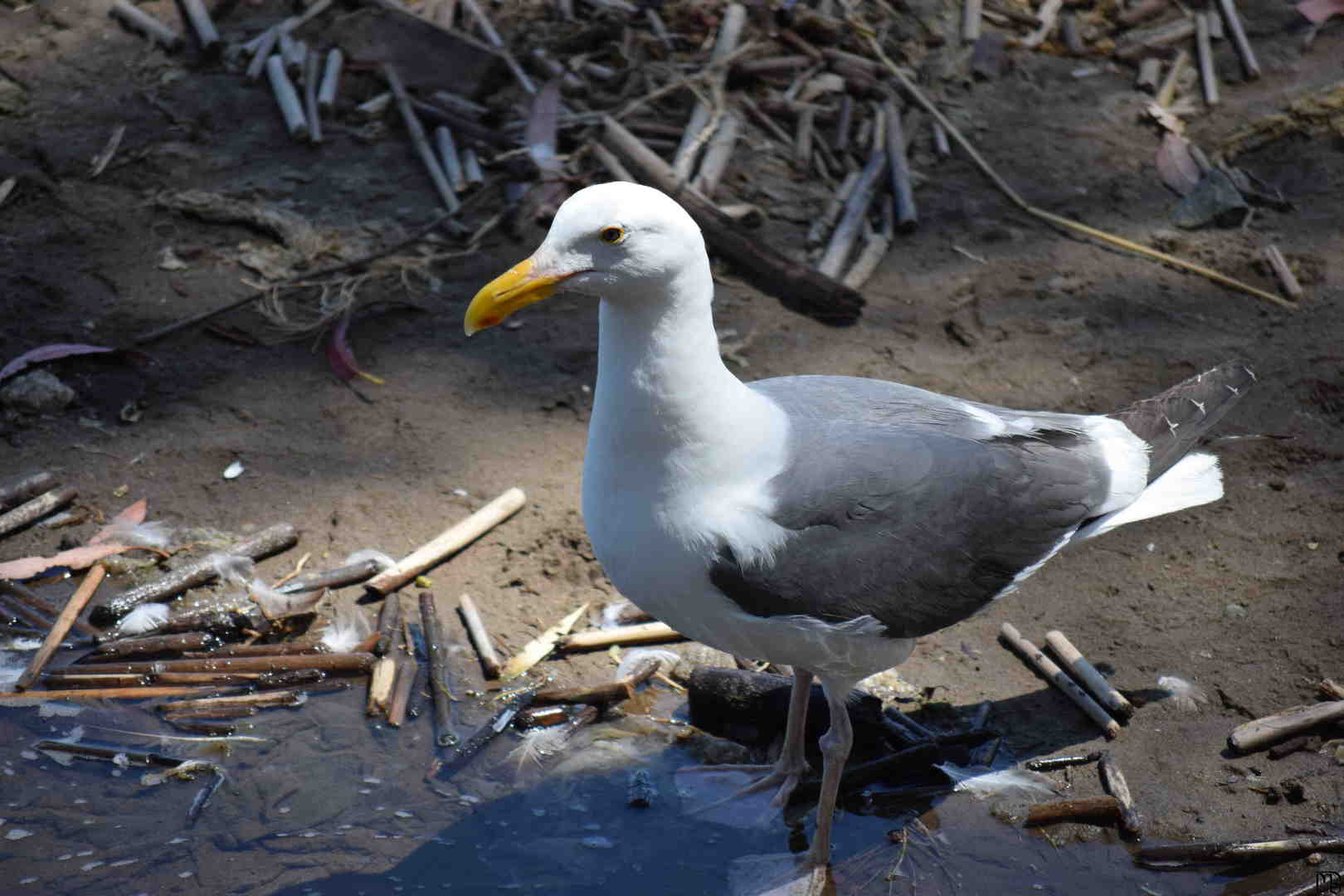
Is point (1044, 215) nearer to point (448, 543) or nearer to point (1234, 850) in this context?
point (448, 543)

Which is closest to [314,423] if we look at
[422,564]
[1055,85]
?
[422,564]

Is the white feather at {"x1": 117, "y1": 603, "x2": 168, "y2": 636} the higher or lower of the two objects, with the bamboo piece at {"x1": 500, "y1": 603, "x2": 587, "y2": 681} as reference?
higher

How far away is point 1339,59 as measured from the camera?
23.3 ft

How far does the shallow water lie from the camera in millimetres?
3500

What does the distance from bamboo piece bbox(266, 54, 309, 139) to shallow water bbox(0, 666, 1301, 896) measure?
3618mm

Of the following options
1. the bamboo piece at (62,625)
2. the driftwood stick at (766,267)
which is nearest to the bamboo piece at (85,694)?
the bamboo piece at (62,625)

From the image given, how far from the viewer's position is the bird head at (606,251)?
3037 mm

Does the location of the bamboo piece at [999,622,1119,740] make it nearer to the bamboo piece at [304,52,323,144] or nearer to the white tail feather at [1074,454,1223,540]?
the white tail feather at [1074,454,1223,540]

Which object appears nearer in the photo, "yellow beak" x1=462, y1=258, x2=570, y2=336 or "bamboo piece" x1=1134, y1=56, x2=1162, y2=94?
"yellow beak" x1=462, y1=258, x2=570, y2=336

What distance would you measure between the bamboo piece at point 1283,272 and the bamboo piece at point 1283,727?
8.15ft

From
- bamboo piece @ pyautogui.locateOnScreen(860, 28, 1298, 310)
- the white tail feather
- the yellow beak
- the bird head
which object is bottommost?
bamboo piece @ pyautogui.locateOnScreen(860, 28, 1298, 310)

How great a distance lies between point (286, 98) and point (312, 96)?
0.45 ft

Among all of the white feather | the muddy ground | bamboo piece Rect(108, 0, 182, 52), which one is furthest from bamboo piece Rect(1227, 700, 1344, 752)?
bamboo piece Rect(108, 0, 182, 52)

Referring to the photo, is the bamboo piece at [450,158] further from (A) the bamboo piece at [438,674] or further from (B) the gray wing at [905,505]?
(B) the gray wing at [905,505]
